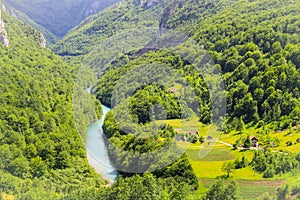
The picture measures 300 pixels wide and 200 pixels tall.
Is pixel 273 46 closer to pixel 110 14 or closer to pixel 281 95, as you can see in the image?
pixel 281 95

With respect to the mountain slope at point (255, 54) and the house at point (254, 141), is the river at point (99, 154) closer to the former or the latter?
the house at point (254, 141)

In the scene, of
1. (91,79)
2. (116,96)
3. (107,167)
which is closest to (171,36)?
(91,79)

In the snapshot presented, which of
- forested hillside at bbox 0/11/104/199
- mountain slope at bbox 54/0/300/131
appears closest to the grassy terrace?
mountain slope at bbox 54/0/300/131

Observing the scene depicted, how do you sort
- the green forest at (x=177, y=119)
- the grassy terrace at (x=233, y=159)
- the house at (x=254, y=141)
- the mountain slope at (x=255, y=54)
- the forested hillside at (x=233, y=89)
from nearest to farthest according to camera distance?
the grassy terrace at (x=233, y=159), the green forest at (x=177, y=119), the forested hillside at (x=233, y=89), the house at (x=254, y=141), the mountain slope at (x=255, y=54)

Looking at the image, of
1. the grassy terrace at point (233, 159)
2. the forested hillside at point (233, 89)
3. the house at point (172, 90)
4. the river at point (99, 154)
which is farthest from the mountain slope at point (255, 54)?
the river at point (99, 154)

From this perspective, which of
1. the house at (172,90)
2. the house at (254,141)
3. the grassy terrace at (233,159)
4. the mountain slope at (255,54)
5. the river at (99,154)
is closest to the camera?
the grassy terrace at (233,159)

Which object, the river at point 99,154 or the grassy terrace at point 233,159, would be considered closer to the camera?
the grassy terrace at point 233,159

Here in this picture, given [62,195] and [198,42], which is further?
[198,42]
